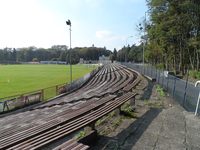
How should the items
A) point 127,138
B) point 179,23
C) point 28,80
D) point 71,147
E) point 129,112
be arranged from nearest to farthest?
1. point 71,147
2. point 127,138
3. point 129,112
4. point 179,23
5. point 28,80

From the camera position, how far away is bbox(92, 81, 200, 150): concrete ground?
6.86 meters

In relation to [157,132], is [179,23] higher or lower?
higher

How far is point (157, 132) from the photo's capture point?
312 inches

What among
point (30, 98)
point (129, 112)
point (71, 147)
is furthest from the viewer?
point (30, 98)

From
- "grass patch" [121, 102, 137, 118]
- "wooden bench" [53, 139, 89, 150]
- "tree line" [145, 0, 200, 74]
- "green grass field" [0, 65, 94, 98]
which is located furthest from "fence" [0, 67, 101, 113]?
"tree line" [145, 0, 200, 74]

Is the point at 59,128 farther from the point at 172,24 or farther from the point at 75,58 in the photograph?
the point at 75,58

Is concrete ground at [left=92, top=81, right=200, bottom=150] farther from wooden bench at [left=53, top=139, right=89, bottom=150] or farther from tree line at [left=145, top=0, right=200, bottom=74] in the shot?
tree line at [left=145, top=0, right=200, bottom=74]

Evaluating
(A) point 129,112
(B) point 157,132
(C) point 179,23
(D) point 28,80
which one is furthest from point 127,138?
(D) point 28,80

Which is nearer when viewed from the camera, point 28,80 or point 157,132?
point 157,132

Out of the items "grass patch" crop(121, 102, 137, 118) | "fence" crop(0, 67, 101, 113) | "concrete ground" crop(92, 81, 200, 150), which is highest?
"grass patch" crop(121, 102, 137, 118)

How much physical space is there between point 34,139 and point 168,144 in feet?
10.2

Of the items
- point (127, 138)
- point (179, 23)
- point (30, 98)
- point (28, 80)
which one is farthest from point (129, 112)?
point (28, 80)

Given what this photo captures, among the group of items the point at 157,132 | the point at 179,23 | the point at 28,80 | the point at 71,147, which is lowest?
the point at 28,80

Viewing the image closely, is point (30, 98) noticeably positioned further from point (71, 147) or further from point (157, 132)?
point (71, 147)
